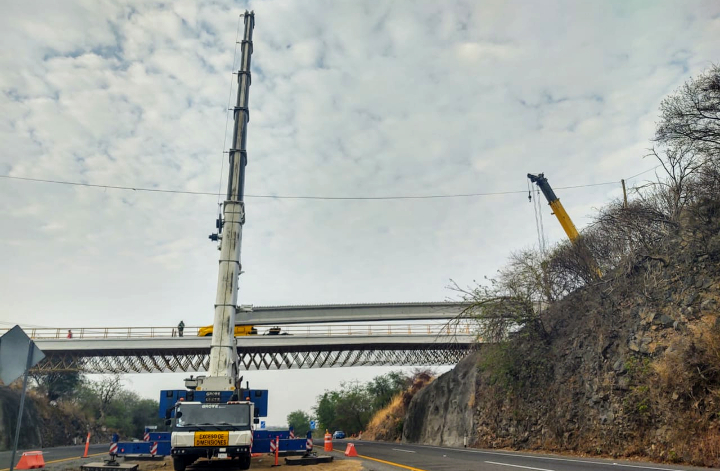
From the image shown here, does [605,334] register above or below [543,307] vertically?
below

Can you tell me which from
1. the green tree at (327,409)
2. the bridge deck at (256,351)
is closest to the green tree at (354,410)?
the green tree at (327,409)

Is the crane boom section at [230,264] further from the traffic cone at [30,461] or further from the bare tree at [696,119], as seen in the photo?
the bare tree at [696,119]

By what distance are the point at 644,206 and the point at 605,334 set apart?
6863mm

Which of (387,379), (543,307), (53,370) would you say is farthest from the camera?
(387,379)

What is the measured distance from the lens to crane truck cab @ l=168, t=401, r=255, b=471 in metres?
16.1

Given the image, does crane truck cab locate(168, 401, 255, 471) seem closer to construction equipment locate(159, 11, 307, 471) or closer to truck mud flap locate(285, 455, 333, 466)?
construction equipment locate(159, 11, 307, 471)

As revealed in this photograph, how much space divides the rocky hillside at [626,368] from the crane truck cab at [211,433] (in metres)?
13.5

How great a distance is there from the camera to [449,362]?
57.6 m

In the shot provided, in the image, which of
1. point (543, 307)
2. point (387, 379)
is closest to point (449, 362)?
point (387, 379)

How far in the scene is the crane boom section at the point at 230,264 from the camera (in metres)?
21.9

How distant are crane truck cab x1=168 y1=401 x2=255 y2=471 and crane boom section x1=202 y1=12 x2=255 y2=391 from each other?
152 inches

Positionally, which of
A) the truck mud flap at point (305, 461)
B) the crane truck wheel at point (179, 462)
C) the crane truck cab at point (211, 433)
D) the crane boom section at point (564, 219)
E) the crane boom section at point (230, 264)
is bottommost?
the truck mud flap at point (305, 461)

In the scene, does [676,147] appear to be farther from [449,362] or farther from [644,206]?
[449,362]

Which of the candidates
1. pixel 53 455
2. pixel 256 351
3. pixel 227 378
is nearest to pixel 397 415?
pixel 256 351
